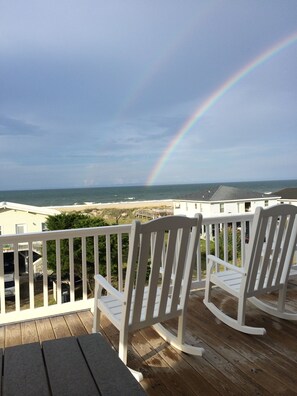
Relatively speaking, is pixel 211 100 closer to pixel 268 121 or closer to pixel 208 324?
pixel 268 121

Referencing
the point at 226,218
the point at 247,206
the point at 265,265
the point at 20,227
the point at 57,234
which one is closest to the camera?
the point at 265,265

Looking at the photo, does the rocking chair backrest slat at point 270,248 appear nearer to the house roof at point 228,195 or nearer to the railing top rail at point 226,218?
the railing top rail at point 226,218

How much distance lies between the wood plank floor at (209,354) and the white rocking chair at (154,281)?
138mm

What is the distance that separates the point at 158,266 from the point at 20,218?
1796 centimetres

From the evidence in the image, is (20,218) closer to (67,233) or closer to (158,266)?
(67,233)

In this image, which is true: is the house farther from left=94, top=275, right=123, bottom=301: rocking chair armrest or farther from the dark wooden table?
the dark wooden table

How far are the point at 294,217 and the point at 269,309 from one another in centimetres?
94

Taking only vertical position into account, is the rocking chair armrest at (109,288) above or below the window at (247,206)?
above

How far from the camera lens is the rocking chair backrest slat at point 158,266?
182cm

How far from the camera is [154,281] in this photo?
1.97 meters

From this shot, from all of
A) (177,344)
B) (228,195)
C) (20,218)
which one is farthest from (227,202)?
→ (177,344)

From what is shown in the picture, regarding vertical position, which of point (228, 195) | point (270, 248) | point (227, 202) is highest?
point (270, 248)

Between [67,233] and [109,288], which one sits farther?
[67,233]

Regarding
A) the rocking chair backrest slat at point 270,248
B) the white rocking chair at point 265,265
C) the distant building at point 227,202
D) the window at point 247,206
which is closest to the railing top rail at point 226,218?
the white rocking chair at point 265,265
